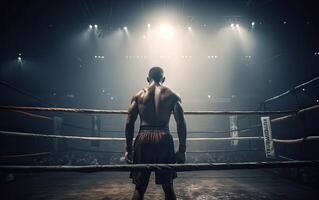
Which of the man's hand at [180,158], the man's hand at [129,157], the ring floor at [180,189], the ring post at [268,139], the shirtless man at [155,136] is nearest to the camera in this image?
the shirtless man at [155,136]

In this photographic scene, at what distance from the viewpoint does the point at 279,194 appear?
240 centimetres

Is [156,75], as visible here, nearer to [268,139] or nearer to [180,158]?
[180,158]

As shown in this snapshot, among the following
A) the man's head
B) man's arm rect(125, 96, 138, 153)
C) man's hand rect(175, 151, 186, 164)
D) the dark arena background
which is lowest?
man's hand rect(175, 151, 186, 164)

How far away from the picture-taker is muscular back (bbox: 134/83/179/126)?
2041 mm

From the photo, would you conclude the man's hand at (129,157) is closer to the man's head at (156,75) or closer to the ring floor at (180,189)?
the ring floor at (180,189)

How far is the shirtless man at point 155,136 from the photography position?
1.88 metres

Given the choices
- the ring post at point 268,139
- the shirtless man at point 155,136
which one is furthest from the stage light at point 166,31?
the shirtless man at point 155,136

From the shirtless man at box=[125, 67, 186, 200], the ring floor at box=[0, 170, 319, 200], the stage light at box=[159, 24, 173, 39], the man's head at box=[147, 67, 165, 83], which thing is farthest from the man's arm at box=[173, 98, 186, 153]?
the stage light at box=[159, 24, 173, 39]

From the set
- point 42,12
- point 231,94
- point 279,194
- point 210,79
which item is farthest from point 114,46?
point 279,194

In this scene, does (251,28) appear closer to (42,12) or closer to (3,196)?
(42,12)

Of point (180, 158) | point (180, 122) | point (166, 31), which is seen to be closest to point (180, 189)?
point (180, 158)

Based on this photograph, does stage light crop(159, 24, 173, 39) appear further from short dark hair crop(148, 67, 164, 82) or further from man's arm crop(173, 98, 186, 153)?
man's arm crop(173, 98, 186, 153)

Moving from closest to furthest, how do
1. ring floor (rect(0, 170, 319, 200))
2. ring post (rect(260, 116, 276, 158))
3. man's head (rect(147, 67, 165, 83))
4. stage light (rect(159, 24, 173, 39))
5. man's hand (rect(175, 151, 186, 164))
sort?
man's hand (rect(175, 151, 186, 164)), man's head (rect(147, 67, 165, 83)), ring floor (rect(0, 170, 319, 200)), ring post (rect(260, 116, 276, 158)), stage light (rect(159, 24, 173, 39))

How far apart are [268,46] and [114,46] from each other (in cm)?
883
